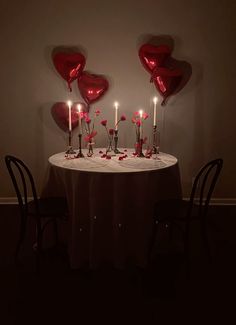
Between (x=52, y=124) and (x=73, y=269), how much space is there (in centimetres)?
165

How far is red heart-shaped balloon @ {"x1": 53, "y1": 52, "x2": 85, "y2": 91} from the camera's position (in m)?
2.93

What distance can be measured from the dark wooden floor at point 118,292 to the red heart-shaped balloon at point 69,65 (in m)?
1.61

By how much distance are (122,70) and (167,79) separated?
489 mm

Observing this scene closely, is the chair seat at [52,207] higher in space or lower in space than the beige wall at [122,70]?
lower

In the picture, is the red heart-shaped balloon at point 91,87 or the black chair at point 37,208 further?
the red heart-shaped balloon at point 91,87

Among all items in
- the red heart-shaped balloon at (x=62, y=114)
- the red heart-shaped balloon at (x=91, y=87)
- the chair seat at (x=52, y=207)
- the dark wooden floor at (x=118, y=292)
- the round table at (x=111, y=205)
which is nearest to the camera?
the dark wooden floor at (x=118, y=292)

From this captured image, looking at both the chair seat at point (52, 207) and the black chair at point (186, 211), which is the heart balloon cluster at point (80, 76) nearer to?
the chair seat at point (52, 207)

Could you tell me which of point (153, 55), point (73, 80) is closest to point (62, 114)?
point (73, 80)

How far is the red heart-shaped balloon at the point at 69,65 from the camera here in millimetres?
2930

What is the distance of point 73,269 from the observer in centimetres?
210

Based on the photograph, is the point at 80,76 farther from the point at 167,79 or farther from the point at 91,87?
the point at 167,79

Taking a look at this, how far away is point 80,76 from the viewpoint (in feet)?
10.1

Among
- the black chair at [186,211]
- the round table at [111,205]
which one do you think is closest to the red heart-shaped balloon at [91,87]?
the round table at [111,205]

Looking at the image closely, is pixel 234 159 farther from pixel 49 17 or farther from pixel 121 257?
pixel 49 17
